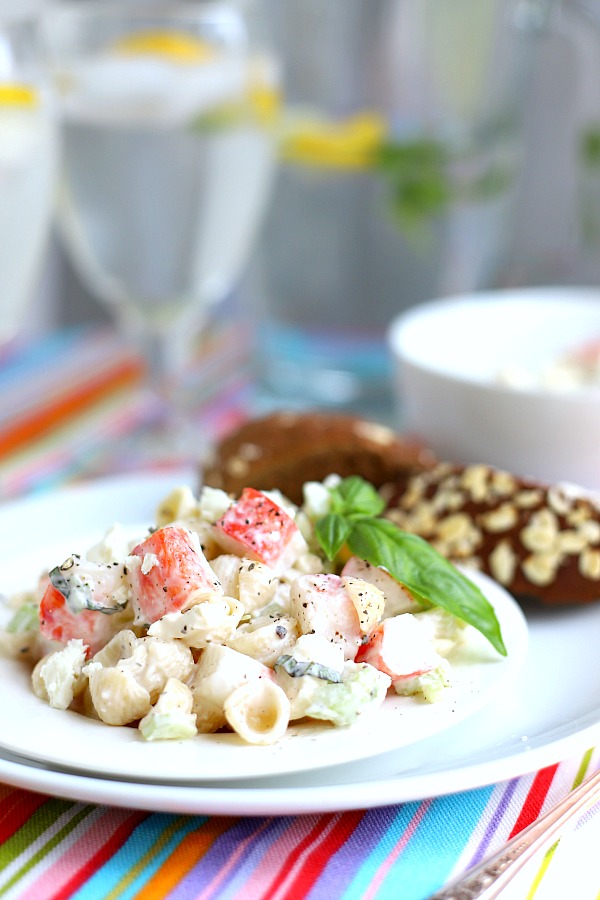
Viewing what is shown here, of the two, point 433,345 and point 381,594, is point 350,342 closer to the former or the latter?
point 433,345

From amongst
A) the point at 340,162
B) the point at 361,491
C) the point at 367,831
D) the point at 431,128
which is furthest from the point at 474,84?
the point at 367,831

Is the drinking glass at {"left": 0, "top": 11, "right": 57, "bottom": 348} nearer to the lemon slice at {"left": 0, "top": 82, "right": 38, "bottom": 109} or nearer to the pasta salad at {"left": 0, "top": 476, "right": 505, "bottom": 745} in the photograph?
the lemon slice at {"left": 0, "top": 82, "right": 38, "bottom": 109}

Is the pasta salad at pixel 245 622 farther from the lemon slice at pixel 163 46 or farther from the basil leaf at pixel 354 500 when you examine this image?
the lemon slice at pixel 163 46

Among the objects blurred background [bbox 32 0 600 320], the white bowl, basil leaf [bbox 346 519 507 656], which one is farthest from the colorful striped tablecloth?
blurred background [bbox 32 0 600 320]

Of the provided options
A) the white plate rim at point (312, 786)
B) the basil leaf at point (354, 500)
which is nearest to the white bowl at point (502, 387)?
the basil leaf at point (354, 500)

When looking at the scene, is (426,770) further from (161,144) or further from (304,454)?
(161,144)

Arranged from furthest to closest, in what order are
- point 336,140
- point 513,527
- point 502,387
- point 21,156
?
point 336,140 → point 21,156 → point 502,387 → point 513,527

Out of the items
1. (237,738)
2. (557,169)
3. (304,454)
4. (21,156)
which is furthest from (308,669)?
(557,169)

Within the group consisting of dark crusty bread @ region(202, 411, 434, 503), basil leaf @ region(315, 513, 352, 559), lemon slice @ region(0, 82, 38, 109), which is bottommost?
dark crusty bread @ region(202, 411, 434, 503)
